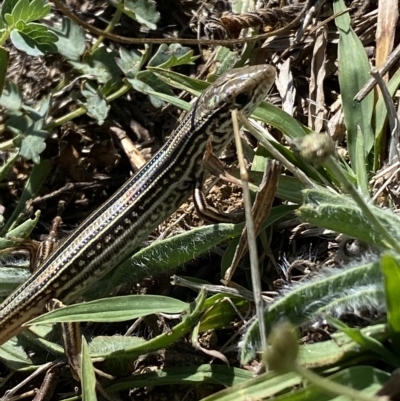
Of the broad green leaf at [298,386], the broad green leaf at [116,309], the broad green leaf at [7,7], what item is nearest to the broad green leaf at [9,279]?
the broad green leaf at [116,309]

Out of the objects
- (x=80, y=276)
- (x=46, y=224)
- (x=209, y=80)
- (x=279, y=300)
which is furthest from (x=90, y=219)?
(x=279, y=300)

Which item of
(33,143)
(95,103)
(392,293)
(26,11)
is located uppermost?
(26,11)

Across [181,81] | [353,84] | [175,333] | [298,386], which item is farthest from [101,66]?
[298,386]

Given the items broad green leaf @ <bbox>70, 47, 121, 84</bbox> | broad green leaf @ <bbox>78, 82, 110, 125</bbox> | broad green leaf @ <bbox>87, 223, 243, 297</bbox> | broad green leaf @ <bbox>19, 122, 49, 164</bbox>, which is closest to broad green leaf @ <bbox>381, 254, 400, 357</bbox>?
broad green leaf @ <bbox>87, 223, 243, 297</bbox>

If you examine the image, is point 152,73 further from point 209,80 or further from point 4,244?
point 4,244

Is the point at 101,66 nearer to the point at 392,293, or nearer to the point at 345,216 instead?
the point at 345,216

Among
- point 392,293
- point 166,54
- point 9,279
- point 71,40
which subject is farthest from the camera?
point 71,40
